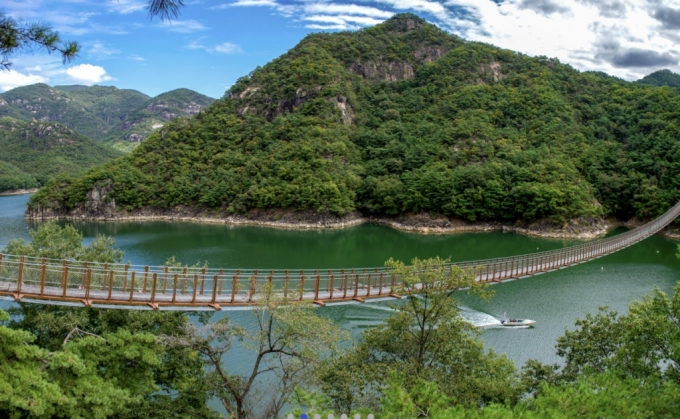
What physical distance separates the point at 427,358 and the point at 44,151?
369 feet

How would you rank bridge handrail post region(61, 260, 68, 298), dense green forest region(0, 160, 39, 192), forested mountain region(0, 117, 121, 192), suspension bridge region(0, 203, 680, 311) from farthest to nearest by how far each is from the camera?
forested mountain region(0, 117, 121, 192), dense green forest region(0, 160, 39, 192), bridge handrail post region(61, 260, 68, 298), suspension bridge region(0, 203, 680, 311)

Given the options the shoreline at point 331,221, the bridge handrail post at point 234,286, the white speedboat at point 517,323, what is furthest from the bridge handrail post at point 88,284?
the shoreline at point 331,221

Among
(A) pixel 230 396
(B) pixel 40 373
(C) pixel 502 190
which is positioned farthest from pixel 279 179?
(B) pixel 40 373

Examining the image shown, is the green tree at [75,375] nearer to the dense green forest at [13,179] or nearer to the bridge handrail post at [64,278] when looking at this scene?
the bridge handrail post at [64,278]

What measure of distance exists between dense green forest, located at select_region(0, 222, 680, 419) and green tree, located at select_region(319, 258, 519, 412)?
33 millimetres

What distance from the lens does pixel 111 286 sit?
35.2ft

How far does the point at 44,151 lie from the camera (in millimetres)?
104500

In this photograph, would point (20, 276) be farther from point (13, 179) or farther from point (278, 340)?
point (13, 179)

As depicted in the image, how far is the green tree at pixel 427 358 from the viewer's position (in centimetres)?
1123

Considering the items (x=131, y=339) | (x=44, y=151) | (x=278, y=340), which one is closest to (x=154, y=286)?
(x=131, y=339)

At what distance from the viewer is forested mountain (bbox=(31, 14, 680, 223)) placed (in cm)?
5109

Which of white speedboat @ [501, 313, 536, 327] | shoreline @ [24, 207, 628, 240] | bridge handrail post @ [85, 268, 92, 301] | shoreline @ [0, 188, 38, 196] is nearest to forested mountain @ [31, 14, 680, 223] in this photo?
shoreline @ [24, 207, 628, 240]

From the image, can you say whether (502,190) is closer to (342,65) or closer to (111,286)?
(342,65)

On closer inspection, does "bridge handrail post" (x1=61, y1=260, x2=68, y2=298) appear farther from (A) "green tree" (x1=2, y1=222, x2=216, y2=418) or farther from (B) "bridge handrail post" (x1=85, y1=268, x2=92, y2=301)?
(A) "green tree" (x1=2, y1=222, x2=216, y2=418)
